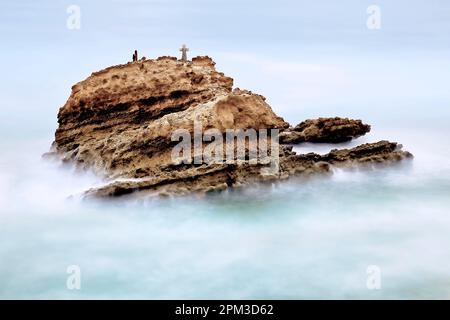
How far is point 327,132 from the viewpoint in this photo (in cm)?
2538

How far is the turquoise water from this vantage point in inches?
620

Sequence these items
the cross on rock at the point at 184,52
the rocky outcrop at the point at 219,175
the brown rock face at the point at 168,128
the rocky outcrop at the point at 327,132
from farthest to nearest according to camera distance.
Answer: the cross on rock at the point at 184,52 → the rocky outcrop at the point at 327,132 → the brown rock face at the point at 168,128 → the rocky outcrop at the point at 219,175

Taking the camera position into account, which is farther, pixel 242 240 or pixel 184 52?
pixel 184 52

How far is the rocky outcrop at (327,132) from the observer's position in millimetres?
25281

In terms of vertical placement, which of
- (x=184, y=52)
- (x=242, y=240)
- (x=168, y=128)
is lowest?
(x=242, y=240)

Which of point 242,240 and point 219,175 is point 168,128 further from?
point 242,240

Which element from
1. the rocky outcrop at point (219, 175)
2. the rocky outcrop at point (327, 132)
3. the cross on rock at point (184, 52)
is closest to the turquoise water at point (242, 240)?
the rocky outcrop at point (219, 175)

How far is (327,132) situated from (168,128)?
266 inches

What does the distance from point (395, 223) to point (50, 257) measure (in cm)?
1036

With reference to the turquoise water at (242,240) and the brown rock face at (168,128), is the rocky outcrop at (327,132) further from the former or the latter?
the turquoise water at (242,240)

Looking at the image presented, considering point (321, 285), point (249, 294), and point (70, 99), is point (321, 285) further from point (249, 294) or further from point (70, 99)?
point (70, 99)

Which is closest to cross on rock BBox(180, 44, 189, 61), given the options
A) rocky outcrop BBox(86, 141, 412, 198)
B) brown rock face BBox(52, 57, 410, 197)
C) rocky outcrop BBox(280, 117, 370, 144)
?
brown rock face BBox(52, 57, 410, 197)

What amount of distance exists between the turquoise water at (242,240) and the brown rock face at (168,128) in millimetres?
619

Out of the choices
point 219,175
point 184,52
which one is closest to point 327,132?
point 219,175
